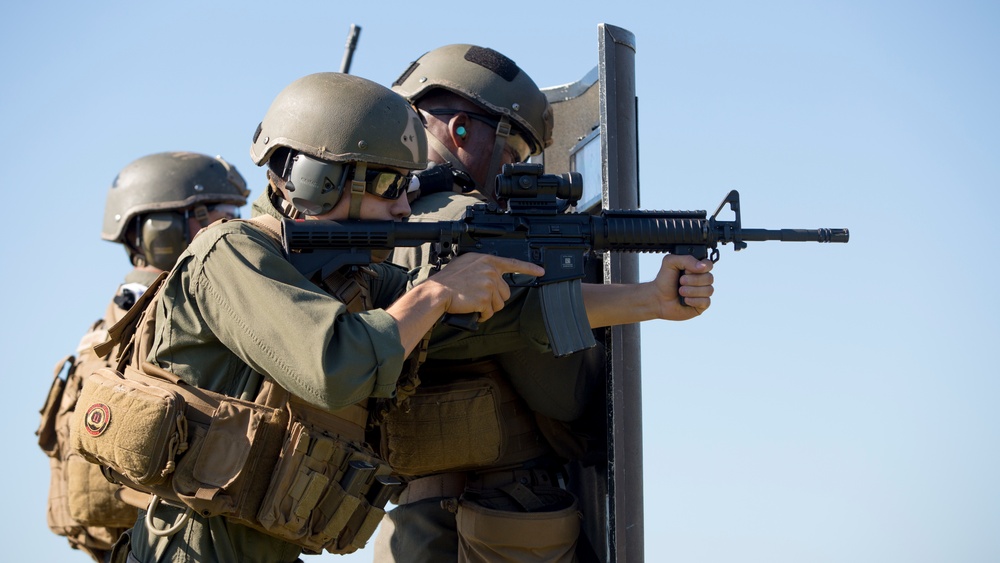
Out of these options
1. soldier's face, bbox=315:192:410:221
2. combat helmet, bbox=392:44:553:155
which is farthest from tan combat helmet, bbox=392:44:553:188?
soldier's face, bbox=315:192:410:221

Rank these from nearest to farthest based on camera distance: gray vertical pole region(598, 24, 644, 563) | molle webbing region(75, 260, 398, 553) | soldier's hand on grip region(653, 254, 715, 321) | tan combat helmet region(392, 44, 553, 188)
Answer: molle webbing region(75, 260, 398, 553)
soldier's hand on grip region(653, 254, 715, 321)
gray vertical pole region(598, 24, 644, 563)
tan combat helmet region(392, 44, 553, 188)

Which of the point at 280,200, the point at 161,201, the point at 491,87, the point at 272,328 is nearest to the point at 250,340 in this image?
the point at 272,328

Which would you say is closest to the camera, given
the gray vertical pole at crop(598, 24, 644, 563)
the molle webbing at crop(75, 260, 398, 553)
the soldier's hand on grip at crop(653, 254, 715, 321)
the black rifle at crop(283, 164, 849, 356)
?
the molle webbing at crop(75, 260, 398, 553)

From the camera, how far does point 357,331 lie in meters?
4.43

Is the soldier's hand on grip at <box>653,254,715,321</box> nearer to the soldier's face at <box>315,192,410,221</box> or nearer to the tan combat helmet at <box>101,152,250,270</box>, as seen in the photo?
the soldier's face at <box>315,192,410,221</box>

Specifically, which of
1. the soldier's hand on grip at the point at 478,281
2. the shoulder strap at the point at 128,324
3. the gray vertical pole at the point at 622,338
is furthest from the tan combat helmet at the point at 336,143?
the gray vertical pole at the point at 622,338

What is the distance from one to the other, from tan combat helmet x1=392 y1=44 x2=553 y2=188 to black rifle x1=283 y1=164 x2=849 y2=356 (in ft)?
3.63

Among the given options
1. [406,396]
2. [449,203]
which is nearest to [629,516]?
[406,396]

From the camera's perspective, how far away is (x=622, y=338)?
5805 mm

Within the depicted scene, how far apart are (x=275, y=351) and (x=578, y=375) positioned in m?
1.87

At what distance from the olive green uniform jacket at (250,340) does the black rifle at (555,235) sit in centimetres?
38

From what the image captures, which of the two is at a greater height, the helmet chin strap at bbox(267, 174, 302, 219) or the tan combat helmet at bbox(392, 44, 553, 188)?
the tan combat helmet at bbox(392, 44, 553, 188)

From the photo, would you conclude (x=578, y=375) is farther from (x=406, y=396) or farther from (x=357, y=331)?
(x=357, y=331)

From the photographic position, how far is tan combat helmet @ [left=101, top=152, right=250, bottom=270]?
317 inches
